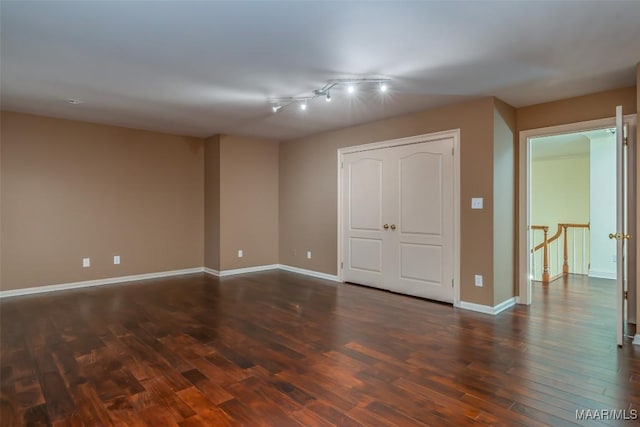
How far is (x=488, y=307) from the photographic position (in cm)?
396

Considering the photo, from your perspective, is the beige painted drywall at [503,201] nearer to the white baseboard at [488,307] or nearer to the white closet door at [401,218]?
the white baseboard at [488,307]

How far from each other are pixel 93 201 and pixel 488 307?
5.63 metres

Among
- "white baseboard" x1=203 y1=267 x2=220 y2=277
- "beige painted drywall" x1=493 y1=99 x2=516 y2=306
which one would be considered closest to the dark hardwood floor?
"beige painted drywall" x1=493 y1=99 x2=516 y2=306

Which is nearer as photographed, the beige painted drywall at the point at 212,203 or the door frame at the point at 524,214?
the door frame at the point at 524,214

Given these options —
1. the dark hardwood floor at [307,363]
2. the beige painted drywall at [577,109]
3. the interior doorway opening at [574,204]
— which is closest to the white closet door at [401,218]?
the dark hardwood floor at [307,363]

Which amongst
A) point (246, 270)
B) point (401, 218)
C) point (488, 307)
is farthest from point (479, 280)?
point (246, 270)

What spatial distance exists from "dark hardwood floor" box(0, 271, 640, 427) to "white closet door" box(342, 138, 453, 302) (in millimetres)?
481

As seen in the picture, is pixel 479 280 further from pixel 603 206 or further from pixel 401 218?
pixel 603 206

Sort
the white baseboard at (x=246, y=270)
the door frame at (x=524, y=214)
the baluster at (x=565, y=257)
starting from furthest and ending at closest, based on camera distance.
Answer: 1. the baluster at (x=565, y=257)
2. the white baseboard at (x=246, y=270)
3. the door frame at (x=524, y=214)

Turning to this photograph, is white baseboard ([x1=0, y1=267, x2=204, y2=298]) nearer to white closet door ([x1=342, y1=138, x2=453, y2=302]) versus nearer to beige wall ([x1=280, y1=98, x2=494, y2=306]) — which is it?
beige wall ([x1=280, y1=98, x2=494, y2=306])

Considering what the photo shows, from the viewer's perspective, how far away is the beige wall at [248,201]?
6113 mm

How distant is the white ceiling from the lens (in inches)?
87.5

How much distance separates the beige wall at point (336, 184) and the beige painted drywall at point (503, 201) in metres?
0.09

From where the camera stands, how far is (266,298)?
461 centimetres
